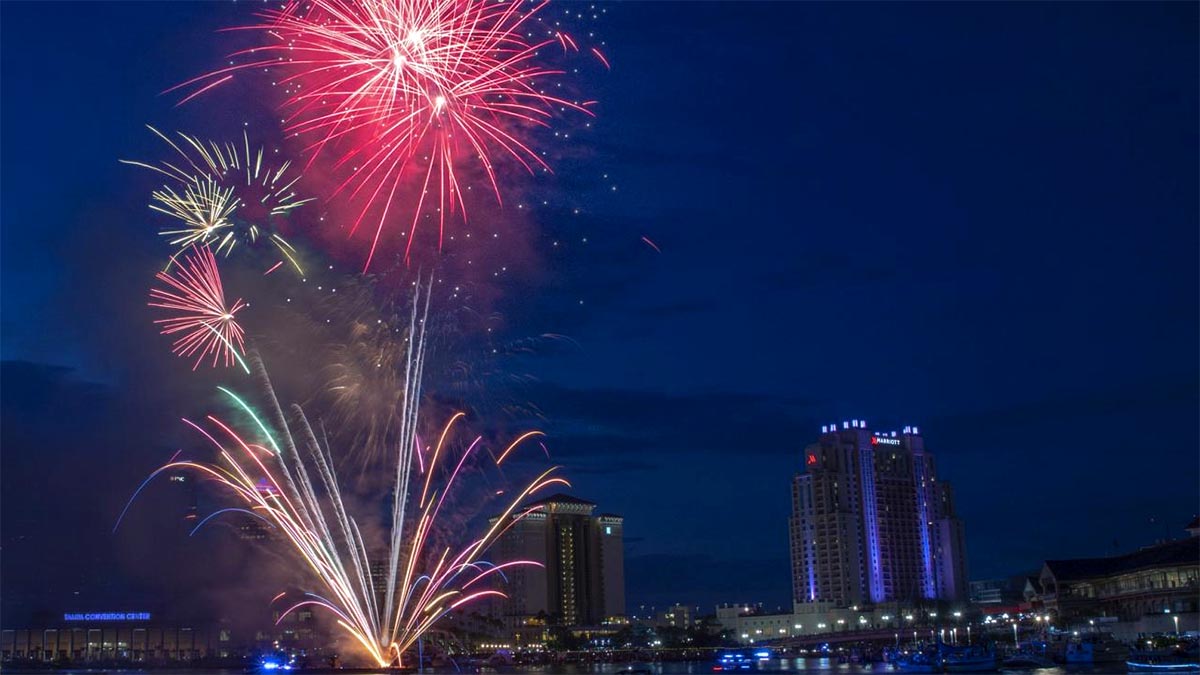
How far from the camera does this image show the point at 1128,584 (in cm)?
10119

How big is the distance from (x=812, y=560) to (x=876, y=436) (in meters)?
27.1

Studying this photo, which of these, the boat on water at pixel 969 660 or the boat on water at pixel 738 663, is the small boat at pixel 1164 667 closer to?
the boat on water at pixel 969 660

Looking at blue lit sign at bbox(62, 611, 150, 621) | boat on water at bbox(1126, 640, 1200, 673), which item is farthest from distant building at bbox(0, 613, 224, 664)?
boat on water at bbox(1126, 640, 1200, 673)

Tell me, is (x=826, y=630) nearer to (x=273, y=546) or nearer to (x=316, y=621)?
(x=316, y=621)

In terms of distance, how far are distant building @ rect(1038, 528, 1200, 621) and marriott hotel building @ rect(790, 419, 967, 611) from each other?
6109cm

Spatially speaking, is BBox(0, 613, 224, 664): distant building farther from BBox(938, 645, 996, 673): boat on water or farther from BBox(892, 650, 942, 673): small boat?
BBox(938, 645, 996, 673): boat on water

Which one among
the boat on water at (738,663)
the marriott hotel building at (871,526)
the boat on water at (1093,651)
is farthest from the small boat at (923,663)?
the marriott hotel building at (871,526)

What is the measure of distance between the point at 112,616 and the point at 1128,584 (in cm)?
12161

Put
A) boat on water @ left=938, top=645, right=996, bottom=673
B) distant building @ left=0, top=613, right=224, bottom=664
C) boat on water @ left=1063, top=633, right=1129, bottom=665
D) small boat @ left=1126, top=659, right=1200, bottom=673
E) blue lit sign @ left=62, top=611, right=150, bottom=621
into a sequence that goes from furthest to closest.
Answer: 1. distant building @ left=0, top=613, right=224, bottom=664
2. blue lit sign @ left=62, top=611, right=150, bottom=621
3. boat on water @ left=938, top=645, right=996, bottom=673
4. boat on water @ left=1063, top=633, right=1129, bottom=665
5. small boat @ left=1126, top=659, right=1200, bottom=673

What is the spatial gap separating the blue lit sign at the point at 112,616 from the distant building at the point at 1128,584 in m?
110

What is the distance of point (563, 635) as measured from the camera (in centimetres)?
17288

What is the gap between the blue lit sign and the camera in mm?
142625

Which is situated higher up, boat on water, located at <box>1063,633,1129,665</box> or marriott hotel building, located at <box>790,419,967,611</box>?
marriott hotel building, located at <box>790,419,967,611</box>

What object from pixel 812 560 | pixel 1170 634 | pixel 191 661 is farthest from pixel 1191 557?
pixel 191 661
